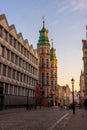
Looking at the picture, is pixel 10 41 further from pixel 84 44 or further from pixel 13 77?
pixel 84 44

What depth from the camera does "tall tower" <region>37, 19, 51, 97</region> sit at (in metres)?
106

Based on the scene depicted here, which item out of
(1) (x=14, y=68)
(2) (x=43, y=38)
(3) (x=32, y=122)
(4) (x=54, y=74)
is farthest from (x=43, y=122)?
(4) (x=54, y=74)

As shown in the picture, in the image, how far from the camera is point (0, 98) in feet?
169

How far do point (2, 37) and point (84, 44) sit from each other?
51.8 metres

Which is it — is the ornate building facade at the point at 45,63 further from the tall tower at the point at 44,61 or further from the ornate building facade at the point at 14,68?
the ornate building facade at the point at 14,68

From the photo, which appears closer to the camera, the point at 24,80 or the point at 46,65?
the point at 24,80

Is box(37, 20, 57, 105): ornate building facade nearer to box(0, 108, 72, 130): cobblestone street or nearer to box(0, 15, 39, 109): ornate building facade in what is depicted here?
box(0, 15, 39, 109): ornate building facade

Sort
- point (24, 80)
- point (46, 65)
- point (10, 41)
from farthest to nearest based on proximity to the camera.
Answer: point (46, 65) < point (24, 80) < point (10, 41)

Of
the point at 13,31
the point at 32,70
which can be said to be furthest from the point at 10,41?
the point at 32,70

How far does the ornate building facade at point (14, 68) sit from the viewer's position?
52750 mm

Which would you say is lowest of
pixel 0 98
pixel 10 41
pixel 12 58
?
pixel 0 98

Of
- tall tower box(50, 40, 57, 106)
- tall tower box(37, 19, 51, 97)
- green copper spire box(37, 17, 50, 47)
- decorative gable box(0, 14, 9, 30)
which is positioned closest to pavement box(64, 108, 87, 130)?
decorative gable box(0, 14, 9, 30)

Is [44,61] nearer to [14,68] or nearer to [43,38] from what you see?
[43,38]

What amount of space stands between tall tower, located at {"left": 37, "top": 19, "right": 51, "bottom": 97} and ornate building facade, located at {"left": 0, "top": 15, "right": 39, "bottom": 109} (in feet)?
83.4
